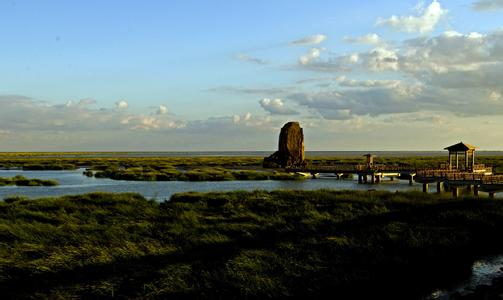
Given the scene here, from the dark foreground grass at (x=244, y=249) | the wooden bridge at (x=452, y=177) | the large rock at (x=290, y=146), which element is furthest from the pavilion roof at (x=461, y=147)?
the large rock at (x=290, y=146)

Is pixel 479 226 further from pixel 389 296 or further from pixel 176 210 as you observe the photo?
pixel 176 210

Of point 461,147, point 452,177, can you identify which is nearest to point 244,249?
point 452,177

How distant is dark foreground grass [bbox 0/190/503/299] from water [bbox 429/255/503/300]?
0.48 meters

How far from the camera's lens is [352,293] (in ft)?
54.3

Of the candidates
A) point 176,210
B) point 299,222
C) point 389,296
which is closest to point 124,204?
point 176,210

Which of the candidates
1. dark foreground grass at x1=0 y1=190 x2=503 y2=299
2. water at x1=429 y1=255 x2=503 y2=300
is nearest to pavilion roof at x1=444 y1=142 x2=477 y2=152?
dark foreground grass at x1=0 y1=190 x2=503 y2=299

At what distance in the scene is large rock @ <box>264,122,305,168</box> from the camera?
4006 inches

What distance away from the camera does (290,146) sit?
102 m

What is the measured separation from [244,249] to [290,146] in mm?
83512

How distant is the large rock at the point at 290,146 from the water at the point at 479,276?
258 ft

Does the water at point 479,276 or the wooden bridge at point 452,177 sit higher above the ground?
the wooden bridge at point 452,177

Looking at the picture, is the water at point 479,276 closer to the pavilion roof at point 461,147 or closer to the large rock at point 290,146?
the pavilion roof at point 461,147

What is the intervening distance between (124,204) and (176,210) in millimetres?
4562

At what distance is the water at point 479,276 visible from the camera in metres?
17.6
